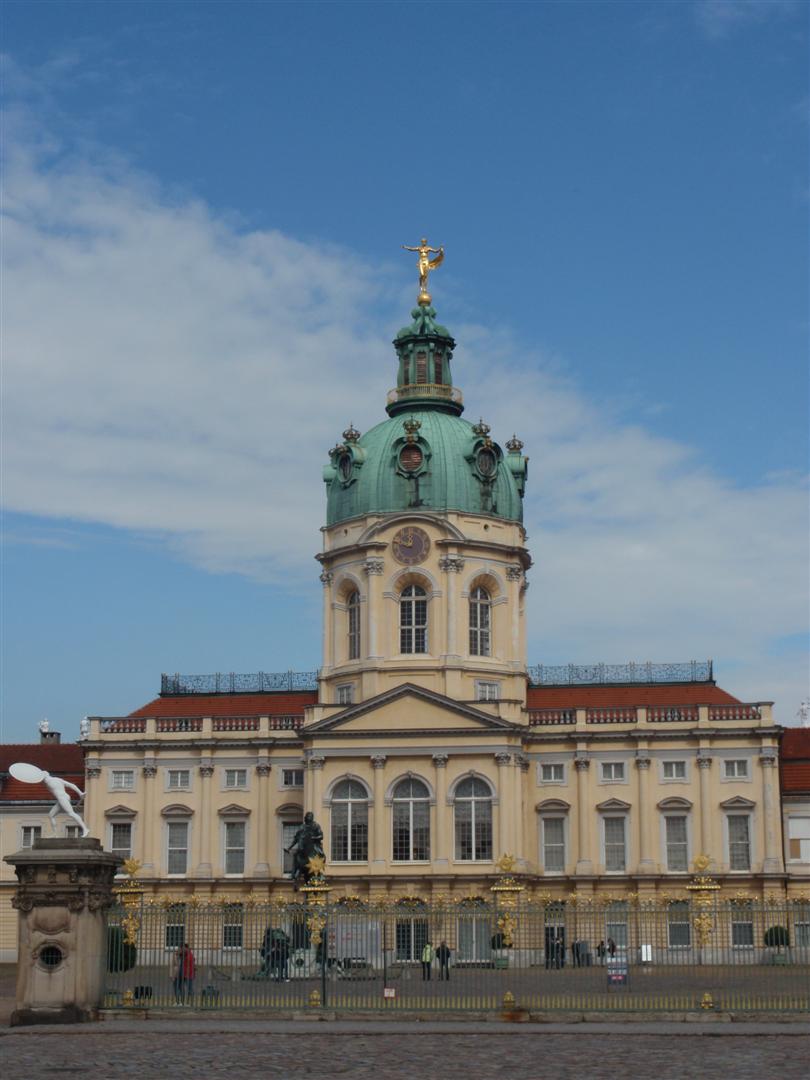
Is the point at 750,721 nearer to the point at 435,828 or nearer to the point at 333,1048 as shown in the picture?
the point at 435,828

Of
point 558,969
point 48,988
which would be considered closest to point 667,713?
point 558,969

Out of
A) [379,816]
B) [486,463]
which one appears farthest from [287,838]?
[486,463]

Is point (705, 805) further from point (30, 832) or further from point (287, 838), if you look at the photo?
point (30, 832)

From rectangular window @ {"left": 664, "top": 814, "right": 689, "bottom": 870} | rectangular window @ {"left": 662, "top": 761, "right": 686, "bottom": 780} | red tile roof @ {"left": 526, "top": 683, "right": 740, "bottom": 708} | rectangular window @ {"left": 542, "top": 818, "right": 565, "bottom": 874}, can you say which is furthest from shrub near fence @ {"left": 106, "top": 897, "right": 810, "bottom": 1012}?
red tile roof @ {"left": 526, "top": 683, "right": 740, "bottom": 708}

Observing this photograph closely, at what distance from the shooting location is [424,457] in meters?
77.5

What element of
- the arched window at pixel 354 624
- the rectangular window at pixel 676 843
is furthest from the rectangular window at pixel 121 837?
the rectangular window at pixel 676 843

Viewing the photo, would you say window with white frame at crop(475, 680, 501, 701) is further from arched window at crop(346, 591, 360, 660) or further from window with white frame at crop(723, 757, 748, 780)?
window with white frame at crop(723, 757, 748, 780)

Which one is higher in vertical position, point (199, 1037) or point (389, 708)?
point (389, 708)

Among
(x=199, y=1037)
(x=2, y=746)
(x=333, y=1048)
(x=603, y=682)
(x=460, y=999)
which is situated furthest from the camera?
(x=2, y=746)

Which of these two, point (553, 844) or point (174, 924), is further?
point (553, 844)

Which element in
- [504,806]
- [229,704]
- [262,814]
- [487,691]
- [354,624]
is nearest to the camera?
[504,806]

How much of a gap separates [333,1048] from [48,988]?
23.9ft

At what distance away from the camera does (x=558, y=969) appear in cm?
4072

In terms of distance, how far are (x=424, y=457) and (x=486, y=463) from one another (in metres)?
3.06
